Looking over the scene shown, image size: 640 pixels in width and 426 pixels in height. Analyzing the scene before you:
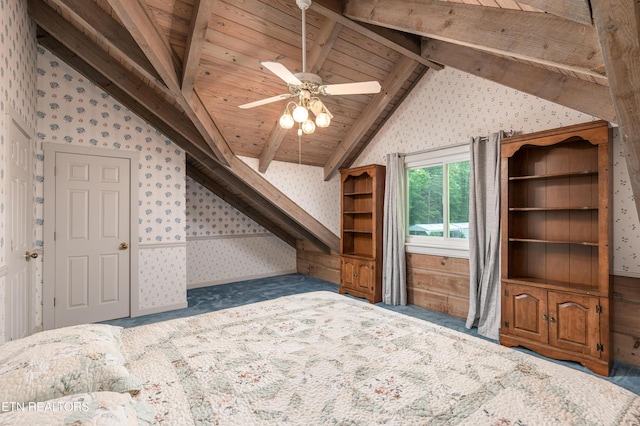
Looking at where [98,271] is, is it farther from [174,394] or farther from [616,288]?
[616,288]

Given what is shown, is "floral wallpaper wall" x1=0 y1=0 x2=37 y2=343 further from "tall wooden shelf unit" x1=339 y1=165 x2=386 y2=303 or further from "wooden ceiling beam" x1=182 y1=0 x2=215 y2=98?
"tall wooden shelf unit" x1=339 y1=165 x2=386 y2=303

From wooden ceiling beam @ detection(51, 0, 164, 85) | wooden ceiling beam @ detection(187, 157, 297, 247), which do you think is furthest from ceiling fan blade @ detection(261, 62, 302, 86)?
wooden ceiling beam @ detection(187, 157, 297, 247)

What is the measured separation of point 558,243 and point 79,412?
341 cm

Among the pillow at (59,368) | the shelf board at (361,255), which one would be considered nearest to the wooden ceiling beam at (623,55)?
the pillow at (59,368)

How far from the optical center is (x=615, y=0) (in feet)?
3.75

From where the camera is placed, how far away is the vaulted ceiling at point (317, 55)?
1.63 metres

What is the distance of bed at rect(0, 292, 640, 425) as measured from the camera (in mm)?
1048

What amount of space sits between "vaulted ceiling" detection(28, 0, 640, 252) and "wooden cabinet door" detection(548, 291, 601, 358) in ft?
3.15

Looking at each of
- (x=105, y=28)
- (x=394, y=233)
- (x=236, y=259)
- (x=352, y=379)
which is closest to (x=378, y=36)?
(x=105, y=28)

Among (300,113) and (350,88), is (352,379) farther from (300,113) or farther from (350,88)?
(350,88)

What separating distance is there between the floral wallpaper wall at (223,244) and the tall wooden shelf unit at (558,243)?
4.20 meters

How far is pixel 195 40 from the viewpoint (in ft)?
7.89

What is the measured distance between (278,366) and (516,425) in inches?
36.1

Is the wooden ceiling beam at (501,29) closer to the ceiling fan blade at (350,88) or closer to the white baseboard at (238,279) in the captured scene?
the ceiling fan blade at (350,88)
